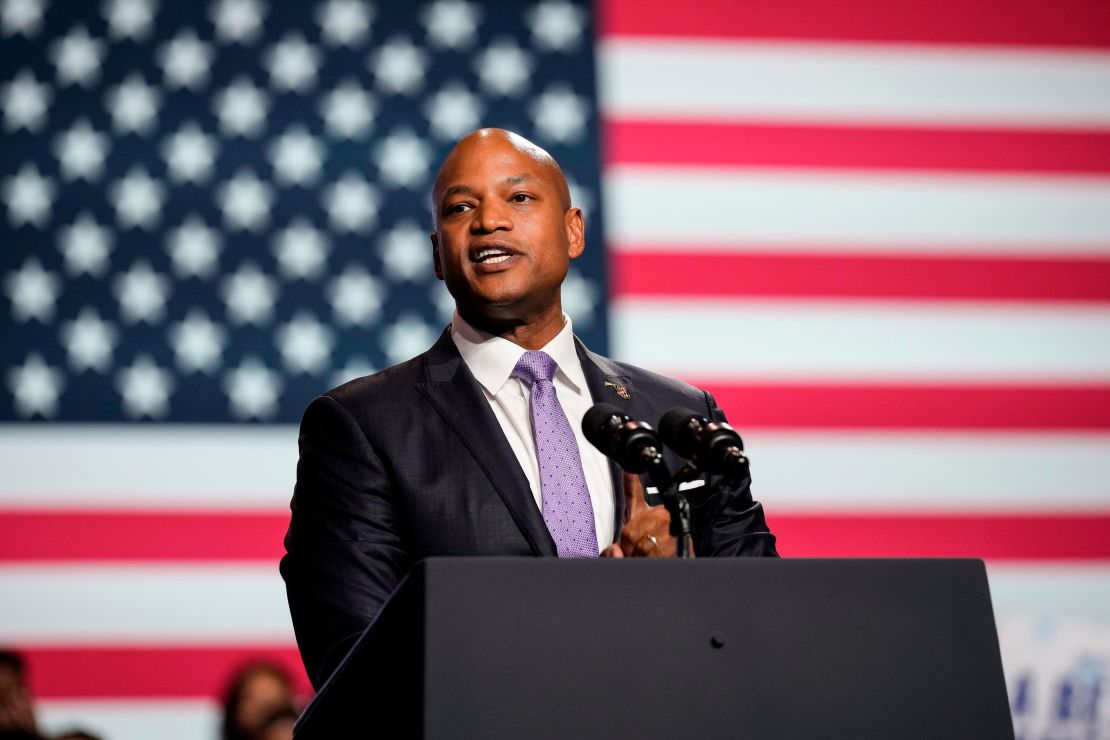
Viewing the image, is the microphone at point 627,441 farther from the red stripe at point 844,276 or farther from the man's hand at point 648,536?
the red stripe at point 844,276

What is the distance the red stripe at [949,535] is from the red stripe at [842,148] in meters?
1.22

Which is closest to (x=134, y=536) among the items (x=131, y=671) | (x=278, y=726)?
(x=131, y=671)

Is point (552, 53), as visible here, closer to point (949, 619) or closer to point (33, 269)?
point (33, 269)

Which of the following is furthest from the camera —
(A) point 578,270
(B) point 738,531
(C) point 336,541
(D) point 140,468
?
(A) point 578,270

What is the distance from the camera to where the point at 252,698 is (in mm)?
3961

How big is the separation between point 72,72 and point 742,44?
2301 mm

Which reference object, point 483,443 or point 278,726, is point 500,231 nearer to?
point 483,443

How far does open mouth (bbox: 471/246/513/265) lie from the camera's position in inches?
A: 76.8

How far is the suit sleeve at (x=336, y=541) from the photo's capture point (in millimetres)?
1664

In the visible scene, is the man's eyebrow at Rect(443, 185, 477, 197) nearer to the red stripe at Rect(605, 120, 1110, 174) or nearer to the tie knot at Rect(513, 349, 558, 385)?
the tie knot at Rect(513, 349, 558, 385)

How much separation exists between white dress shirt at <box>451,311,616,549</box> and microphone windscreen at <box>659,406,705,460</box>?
1.12ft

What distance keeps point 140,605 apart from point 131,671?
20cm

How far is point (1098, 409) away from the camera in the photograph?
4.57m

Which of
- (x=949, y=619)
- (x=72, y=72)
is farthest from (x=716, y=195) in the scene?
(x=949, y=619)
